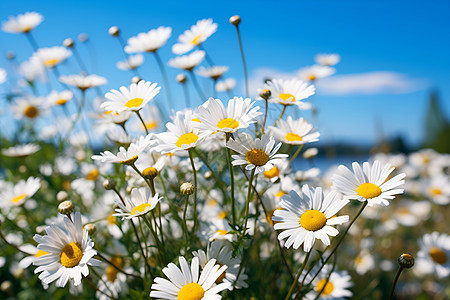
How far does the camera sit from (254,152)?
30.3 inches

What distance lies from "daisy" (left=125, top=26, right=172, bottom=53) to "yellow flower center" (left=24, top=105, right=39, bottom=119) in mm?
1447

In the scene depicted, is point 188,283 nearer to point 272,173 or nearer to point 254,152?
point 254,152

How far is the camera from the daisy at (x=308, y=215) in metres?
0.71

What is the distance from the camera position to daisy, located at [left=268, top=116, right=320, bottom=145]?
917 mm

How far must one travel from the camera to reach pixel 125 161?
83 cm

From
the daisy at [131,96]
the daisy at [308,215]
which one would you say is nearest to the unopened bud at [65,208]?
the daisy at [131,96]

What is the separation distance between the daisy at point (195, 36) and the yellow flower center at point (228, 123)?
0.57m

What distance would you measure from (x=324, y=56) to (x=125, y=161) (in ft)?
4.88

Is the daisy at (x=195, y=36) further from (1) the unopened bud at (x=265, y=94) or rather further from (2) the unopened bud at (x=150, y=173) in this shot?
(2) the unopened bud at (x=150, y=173)

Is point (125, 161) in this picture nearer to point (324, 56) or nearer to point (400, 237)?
point (324, 56)

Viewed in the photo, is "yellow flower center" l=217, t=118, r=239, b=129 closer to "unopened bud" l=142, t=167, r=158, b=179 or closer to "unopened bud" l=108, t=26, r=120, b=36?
"unopened bud" l=142, t=167, r=158, b=179

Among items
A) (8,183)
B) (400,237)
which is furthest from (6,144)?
(400,237)

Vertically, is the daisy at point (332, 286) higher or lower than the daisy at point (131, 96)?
lower

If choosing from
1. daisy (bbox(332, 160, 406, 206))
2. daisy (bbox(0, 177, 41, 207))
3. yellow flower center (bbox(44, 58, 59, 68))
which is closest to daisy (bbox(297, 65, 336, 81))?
daisy (bbox(332, 160, 406, 206))
